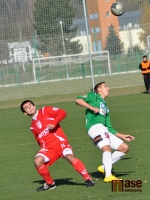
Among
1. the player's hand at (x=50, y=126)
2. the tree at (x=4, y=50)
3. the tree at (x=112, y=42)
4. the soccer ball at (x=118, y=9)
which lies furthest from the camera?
the tree at (x=112, y=42)

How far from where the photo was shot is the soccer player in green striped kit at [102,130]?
8523 millimetres

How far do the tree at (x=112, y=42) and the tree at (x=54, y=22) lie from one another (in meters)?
1.78

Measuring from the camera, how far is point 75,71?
112 ft

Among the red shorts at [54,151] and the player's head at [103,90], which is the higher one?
the player's head at [103,90]

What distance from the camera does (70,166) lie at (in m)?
10.5

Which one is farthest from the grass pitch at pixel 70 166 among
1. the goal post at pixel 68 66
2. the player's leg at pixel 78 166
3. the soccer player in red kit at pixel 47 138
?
the goal post at pixel 68 66

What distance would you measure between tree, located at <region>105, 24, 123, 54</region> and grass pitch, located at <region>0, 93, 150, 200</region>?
1030 centimetres

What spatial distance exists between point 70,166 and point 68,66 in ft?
74.8

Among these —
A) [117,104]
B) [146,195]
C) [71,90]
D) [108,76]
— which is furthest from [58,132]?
[108,76]

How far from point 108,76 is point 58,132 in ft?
79.0

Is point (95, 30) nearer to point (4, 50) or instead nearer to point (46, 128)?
point (4, 50)

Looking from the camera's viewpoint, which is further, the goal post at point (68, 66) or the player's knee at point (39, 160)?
the goal post at point (68, 66)

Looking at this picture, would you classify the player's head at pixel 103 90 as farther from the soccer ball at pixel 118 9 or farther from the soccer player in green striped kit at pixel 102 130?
the soccer ball at pixel 118 9

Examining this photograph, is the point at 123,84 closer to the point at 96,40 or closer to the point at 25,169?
the point at 96,40
